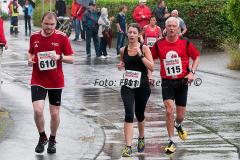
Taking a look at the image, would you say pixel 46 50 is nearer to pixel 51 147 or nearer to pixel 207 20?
pixel 51 147

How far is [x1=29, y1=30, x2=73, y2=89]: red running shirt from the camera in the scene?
1105 centimetres

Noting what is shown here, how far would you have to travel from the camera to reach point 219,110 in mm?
15227

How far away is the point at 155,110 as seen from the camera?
15.4m

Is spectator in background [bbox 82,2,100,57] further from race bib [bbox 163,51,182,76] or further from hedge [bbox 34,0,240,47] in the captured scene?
race bib [bbox 163,51,182,76]

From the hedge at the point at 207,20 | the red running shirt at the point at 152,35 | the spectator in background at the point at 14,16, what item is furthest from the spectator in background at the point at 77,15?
the red running shirt at the point at 152,35

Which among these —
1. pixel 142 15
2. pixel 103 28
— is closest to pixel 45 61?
pixel 103 28

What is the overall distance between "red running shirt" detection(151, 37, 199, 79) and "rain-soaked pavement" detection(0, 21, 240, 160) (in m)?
1.10

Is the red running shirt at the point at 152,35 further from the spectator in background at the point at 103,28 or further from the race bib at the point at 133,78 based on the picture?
the race bib at the point at 133,78

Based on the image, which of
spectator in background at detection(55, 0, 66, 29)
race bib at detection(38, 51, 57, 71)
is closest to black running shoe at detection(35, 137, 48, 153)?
race bib at detection(38, 51, 57, 71)

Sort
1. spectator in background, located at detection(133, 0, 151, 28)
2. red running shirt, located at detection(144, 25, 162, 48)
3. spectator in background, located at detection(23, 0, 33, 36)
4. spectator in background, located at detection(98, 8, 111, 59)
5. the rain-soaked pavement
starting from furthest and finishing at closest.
Answer: 1. spectator in background, located at detection(23, 0, 33, 36)
2. spectator in background, located at detection(133, 0, 151, 28)
3. spectator in background, located at detection(98, 8, 111, 59)
4. red running shirt, located at detection(144, 25, 162, 48)
5. the rain-soaked pavement

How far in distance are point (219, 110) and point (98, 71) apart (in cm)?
819

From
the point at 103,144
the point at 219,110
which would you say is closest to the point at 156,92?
the point at 219,110

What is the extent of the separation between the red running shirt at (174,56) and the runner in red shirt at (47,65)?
1.41m

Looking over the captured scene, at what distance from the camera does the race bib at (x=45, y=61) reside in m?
11.0
